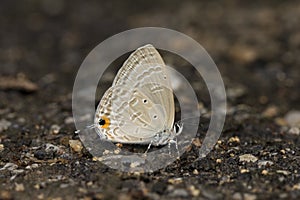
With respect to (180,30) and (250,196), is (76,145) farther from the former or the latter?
(180,30)

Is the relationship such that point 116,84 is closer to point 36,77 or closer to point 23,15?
point 36,77

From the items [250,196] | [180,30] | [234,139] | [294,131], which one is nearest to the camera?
[250,196]

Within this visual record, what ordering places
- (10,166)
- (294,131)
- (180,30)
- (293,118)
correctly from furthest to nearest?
(180,30) < (293,118) < (294,131) < (10,166)

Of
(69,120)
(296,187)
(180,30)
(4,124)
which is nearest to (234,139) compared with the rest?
(296,187)

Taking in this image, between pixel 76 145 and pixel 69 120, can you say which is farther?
pixel 69 120

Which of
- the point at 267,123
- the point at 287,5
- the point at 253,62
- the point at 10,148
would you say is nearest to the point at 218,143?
the point at 267,123

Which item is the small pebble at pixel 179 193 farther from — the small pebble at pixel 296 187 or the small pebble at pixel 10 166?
the small pebble at pixel 10 166

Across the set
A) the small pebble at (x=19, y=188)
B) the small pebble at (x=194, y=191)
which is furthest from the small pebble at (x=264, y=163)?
the small pebble at (x=19, y=188)
